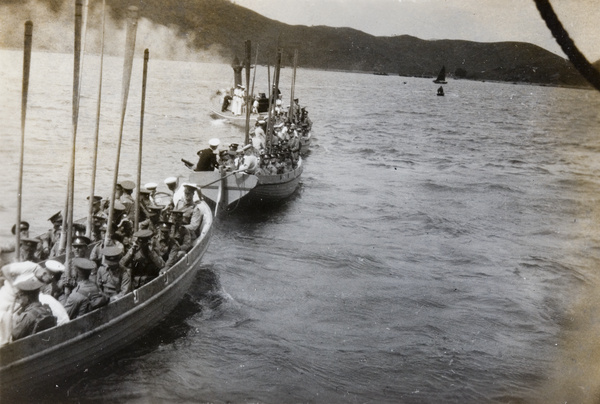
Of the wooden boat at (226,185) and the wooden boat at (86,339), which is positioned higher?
the wooden boat at (226,185)

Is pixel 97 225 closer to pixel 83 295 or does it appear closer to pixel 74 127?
pixel 74 127

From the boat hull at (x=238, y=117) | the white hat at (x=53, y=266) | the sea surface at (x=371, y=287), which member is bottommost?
the sea surface at (x=371, y=287)

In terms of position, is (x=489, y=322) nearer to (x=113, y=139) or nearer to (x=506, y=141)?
(x=113, y=139)

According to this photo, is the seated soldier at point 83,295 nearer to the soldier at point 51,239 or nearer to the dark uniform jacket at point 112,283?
the dark uniform jacket at point 112,283

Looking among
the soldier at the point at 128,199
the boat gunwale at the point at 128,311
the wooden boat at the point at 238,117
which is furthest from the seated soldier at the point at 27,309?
the wooden boat at the point at 238,117

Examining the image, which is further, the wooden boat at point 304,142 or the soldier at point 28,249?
the wooden boat at point 304,142

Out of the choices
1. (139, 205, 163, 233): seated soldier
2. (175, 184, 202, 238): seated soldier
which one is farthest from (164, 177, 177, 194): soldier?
(139, 205, 163, 233): seated soldier

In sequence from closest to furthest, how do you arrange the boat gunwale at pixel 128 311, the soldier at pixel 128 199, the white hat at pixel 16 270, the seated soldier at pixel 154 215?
the boat gunwale at pixel 128 311 → the white hat at pixel 16 270 → the seated soldier at pixel 154 215 → the soldier at pixel 128 199
